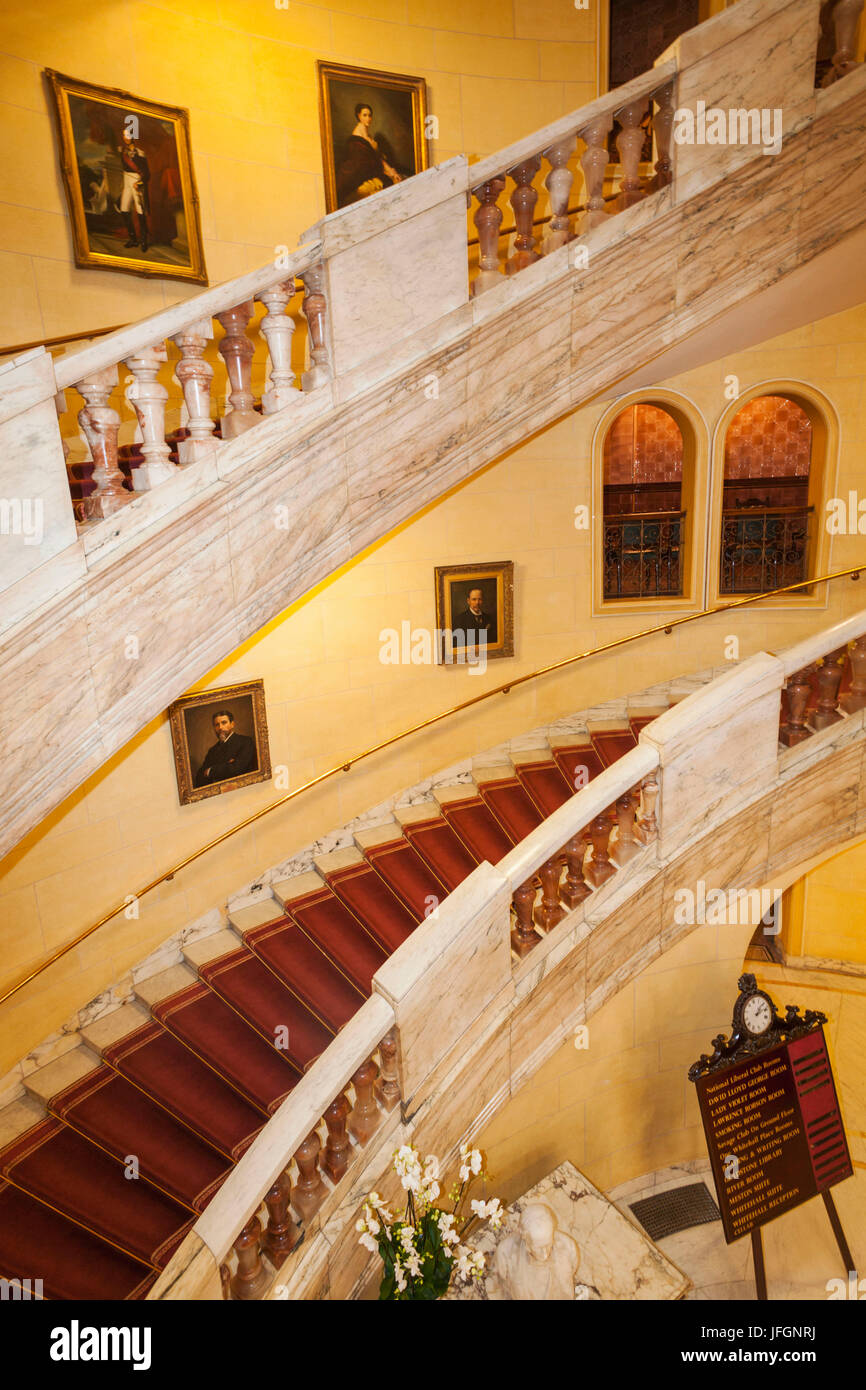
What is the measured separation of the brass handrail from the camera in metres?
5.54

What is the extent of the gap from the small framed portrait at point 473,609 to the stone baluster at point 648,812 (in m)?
2.85

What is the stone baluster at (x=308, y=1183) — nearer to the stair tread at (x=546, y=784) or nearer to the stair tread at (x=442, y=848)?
the stair tread at (x=442, y=848)

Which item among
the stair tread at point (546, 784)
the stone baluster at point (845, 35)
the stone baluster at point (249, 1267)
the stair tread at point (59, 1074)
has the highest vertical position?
the stone baluster at point (845, 35)

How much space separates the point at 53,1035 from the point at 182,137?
21.4 feet

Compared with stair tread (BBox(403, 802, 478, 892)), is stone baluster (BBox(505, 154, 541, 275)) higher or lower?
higher

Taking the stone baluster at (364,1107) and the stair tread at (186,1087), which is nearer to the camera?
the stone baluster at (364,1107)

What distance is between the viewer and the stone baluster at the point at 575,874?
15.3 feet

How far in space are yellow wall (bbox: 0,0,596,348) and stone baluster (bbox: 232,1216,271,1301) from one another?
212 inches

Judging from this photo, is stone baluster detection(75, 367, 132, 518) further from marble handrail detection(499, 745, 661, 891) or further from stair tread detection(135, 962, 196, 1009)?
stair tread detection(135, 962, 196, 1009)

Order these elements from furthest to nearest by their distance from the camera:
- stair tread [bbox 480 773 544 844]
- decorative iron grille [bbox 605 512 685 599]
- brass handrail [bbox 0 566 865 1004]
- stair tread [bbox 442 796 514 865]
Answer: decorative iron grille [bbox 605 512 685 599] < stair tread [bbox 480 773 544 844] < stair tread [bbox 442 796 514 865] < brass handrail [bbox 0 566 865 1004]

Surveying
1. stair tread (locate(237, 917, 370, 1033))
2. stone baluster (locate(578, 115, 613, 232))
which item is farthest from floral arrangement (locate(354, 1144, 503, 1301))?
stone baluster (locate(578, 115, 613, 232))

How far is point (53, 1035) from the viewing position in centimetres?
564

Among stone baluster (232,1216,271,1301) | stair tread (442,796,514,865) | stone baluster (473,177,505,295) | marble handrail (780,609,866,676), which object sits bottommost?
stone baluster (232,1216,271,1301)

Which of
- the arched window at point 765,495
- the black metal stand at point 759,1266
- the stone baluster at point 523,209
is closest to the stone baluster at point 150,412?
the stone baluster at point 523,209
